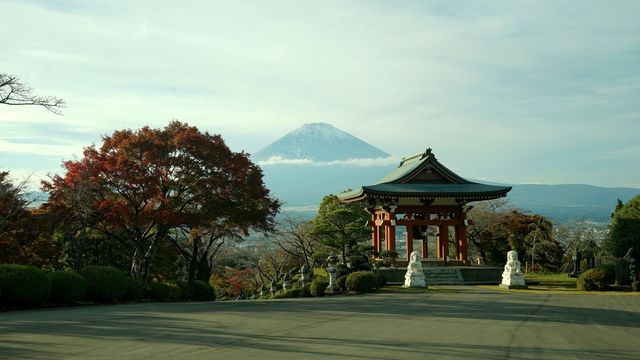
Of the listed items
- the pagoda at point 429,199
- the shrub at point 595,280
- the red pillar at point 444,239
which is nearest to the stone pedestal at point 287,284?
the pagoda at point 429,199

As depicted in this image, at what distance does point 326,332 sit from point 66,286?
350 inches

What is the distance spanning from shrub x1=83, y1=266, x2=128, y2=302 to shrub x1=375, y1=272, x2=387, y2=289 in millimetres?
11194

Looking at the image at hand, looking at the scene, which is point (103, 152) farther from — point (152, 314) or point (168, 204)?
point (152, 314)

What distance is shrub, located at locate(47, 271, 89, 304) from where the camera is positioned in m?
17.0

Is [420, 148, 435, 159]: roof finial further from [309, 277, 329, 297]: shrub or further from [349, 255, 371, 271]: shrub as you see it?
[309, 277, 329, 297]: shrub

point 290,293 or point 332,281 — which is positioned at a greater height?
point 332,281

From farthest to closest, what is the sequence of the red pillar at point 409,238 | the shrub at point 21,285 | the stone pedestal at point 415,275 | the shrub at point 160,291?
the red pillar at point 409,238 → the stone pedestal at point 415,275 → the shrub at point 160,291 → the shrub at point 21,285

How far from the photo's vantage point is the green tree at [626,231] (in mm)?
28406

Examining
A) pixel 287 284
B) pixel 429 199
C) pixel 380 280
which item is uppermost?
pixel 429 199

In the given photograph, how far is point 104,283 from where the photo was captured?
1848 centimetres

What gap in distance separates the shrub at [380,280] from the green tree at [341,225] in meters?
5.04

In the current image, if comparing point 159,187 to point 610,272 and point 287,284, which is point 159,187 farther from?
point 610,272

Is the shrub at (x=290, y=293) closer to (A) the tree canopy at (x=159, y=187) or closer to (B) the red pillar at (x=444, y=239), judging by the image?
(A) the tree canopy at (x=159, y=187)

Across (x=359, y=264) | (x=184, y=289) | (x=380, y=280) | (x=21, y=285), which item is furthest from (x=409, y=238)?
(x=21, y=285)
